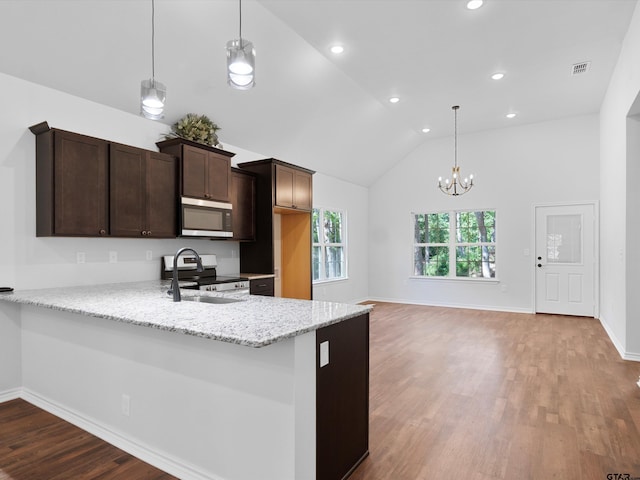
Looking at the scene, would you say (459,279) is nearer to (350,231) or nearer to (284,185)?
(350,231)

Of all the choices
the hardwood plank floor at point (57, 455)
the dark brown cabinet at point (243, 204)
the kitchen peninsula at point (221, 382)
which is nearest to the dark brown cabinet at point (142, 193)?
the dark brown cabinet at point (243, 204)

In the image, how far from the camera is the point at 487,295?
7.48m

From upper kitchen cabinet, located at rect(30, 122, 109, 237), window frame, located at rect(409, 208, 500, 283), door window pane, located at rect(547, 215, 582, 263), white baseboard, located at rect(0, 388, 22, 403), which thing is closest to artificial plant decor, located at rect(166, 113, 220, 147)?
upper kitchen cabinet, located at rect(30, 122, 109, 237)

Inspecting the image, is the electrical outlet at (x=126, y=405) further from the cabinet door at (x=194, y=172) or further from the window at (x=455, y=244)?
the window at (x=455, y=244)

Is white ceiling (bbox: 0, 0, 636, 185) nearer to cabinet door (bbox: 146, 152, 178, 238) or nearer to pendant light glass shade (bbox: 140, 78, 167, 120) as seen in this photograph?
cabinet door (bbox: 146, 152, 178, 238)

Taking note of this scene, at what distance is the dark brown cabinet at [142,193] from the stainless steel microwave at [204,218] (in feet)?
0.36

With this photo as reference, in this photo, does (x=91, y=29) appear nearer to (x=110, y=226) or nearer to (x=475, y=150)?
(x=110, y=226)

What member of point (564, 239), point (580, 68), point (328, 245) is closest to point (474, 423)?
point (580, 68)

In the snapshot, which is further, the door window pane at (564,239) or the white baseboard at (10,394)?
the door window pane at (564,239)

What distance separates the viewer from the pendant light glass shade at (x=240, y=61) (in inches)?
82.7

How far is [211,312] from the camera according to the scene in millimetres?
2156

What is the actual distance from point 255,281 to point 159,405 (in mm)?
2611

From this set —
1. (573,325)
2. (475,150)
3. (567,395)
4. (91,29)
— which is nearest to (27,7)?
(91,29)

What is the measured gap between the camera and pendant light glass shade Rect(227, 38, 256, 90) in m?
2.10
